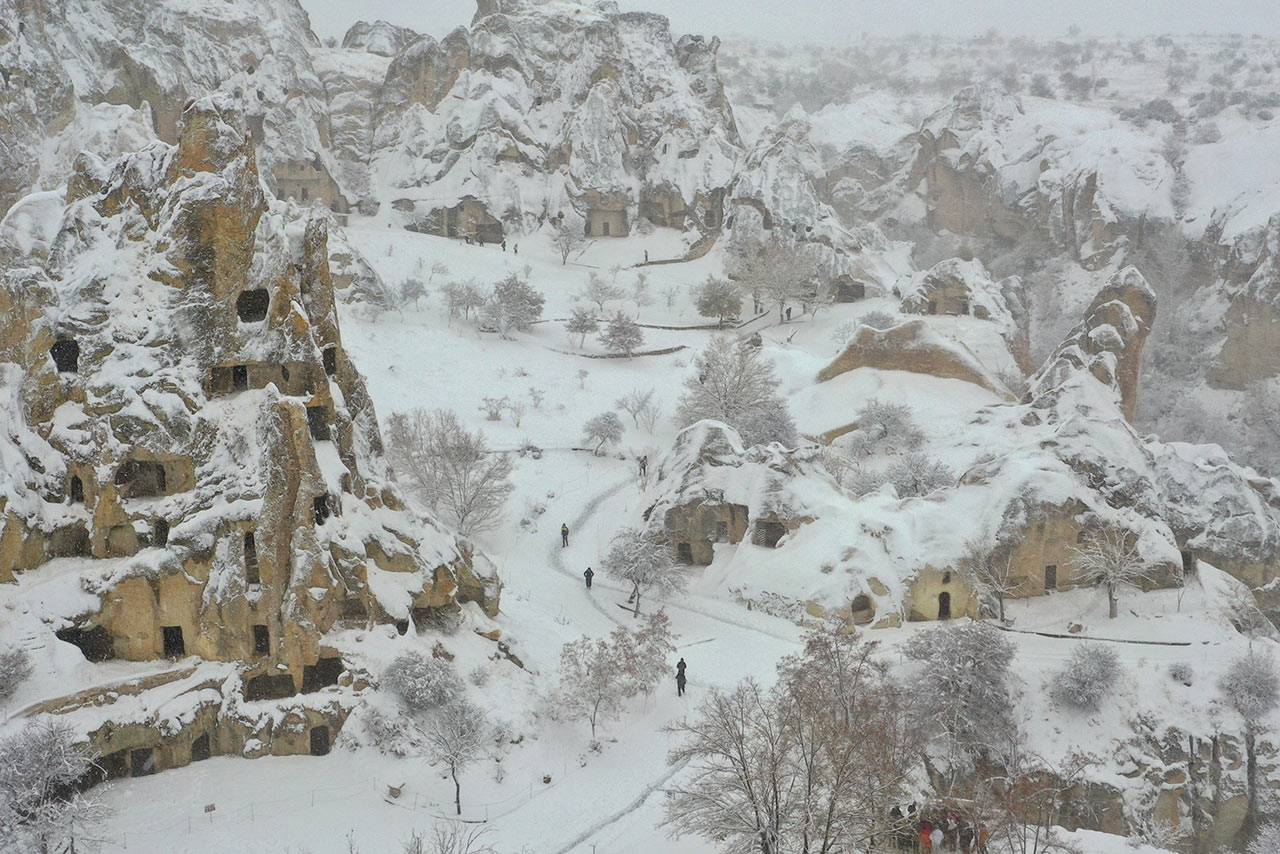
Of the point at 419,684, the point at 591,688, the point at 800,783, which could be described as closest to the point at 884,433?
the point at 591,688

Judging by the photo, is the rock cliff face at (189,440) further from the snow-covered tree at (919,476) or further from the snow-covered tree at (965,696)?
the snow-covered tree at (919,476)

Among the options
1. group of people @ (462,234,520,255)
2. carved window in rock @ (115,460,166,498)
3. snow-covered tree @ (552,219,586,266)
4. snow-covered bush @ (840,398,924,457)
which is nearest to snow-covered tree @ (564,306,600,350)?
snow-covered tree @ (552,219,586,266)

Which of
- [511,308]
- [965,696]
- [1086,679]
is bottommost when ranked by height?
[1086,679]

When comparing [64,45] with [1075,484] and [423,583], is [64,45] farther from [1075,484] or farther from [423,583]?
[1075,484]

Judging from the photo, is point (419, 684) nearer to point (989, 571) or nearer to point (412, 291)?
point (989, 571)

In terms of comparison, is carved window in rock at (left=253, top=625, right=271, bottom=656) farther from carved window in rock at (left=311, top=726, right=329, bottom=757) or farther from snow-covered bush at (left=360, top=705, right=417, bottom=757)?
snow-covered bush at (left=360, top=705, right=417, bottom=757)

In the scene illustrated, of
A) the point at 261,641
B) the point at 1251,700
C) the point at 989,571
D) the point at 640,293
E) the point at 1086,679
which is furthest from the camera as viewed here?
the point at 640,293

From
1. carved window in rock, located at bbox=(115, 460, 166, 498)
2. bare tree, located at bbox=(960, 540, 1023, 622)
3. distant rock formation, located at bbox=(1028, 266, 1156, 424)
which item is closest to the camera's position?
carved window in rock, located at bbox=(115, 460, 166, 498)

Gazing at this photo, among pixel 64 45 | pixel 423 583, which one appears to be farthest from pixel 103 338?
pixel 64 45
